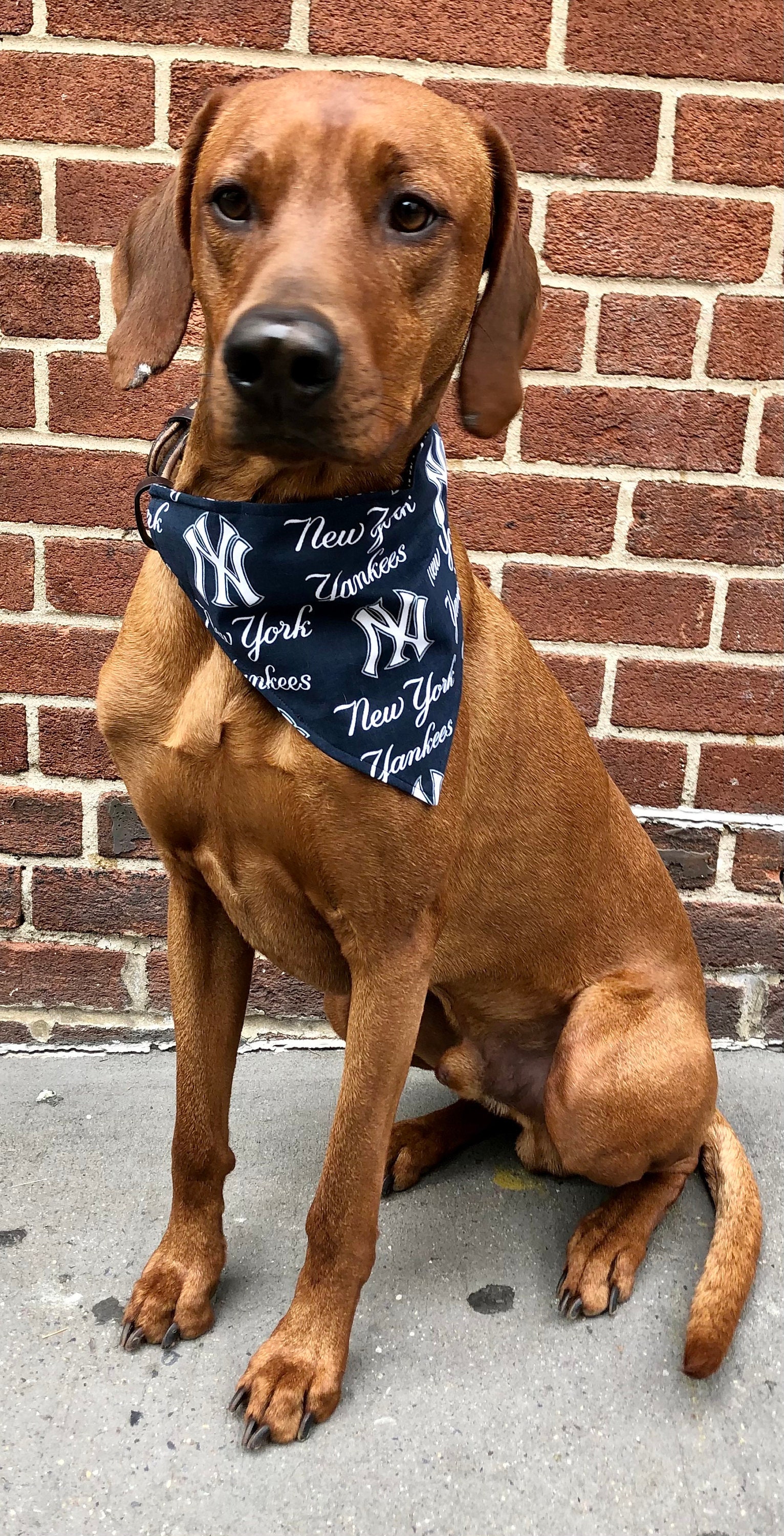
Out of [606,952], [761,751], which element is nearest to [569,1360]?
[606,952]

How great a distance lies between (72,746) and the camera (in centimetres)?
252

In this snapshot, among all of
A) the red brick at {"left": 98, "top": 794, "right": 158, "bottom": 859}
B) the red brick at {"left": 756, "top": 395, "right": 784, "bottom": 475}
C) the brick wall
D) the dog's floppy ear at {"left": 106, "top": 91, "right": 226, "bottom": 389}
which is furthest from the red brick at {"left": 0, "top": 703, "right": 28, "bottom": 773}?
the red brick at {"left": 756, "top": 395, "right": 784, "bottom": 475}

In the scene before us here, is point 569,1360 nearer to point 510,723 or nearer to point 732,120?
point 510,723

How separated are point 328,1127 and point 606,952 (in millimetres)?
740

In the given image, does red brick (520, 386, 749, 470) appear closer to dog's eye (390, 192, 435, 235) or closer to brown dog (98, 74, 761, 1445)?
brown dog (98, 74, 761, 1445)

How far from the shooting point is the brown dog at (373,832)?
142cm

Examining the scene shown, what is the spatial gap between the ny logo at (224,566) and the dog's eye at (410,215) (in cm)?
44

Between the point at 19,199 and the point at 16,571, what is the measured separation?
719mm

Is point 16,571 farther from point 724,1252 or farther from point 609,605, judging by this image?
point 724,1252

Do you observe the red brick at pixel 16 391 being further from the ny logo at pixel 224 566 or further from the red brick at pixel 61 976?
the red brick at pixel 61 976

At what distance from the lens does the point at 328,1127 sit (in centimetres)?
241

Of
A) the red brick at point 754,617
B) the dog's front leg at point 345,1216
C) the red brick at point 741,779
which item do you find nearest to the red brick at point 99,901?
the dog's front leg at point 345,1216

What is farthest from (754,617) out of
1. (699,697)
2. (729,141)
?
(729,141)

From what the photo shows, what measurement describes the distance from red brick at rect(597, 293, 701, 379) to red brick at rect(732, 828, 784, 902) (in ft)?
3.34
